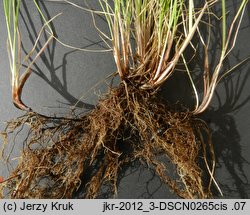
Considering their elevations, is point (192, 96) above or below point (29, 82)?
below

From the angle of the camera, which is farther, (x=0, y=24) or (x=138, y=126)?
(x=0, y=24)

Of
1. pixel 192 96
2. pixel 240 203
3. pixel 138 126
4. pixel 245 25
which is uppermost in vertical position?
pixel 245 25

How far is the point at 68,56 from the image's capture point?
43.3 inches

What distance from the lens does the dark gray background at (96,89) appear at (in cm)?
105

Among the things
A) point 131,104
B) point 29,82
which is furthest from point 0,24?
point 131,104

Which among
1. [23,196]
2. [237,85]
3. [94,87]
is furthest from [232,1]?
[23,196]

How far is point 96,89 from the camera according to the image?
108cm

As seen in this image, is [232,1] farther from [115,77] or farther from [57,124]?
[57,124]

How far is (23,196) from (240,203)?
72cm

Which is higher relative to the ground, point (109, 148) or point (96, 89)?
point (96, 89)

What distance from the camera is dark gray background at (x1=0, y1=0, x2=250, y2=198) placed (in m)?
1.05

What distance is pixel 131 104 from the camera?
0.96m

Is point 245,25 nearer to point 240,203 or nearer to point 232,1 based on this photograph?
point 232,1

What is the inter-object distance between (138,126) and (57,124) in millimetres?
300
